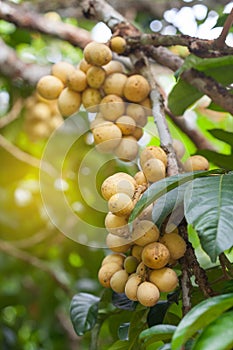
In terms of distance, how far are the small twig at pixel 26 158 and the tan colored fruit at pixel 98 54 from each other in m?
0.84

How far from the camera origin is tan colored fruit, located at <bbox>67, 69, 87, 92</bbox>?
44.0 inches

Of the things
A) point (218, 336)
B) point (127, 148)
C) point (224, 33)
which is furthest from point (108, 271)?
point (224, 33)

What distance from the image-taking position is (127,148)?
1.05 metres

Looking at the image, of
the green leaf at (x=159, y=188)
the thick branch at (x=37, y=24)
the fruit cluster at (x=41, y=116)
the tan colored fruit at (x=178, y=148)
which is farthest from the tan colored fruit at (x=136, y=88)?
the fruit cluster at (x=41, y=116)

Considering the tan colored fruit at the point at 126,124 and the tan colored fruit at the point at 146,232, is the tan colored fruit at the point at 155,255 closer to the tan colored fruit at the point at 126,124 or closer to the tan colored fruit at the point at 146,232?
the tan colored fruit at the point at 146,232

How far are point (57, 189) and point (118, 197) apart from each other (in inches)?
44.8

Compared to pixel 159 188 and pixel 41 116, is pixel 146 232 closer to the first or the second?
pixel 159 188

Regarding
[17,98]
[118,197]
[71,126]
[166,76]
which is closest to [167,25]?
[166,76]

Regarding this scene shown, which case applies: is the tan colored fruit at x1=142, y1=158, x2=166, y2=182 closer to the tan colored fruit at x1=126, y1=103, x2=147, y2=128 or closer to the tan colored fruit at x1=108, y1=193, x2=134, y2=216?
the tan colored fruit at x1=108, y1=193, x2=134, y2=216

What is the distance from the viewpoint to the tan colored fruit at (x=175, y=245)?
31.9 inches

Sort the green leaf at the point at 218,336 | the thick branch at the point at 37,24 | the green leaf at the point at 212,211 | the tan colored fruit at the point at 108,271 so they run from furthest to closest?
the thick branch at the point at 37,24 → the tan colored fruit at the point at 108,271 → the green leaf at the point at 212,211 → the green leaf at the point at 218,336

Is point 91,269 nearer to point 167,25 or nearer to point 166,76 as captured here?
point 166,76

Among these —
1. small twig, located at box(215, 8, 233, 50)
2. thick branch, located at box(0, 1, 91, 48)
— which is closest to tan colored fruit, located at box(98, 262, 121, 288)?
small twig, located at box(215, 8, 233, 50)

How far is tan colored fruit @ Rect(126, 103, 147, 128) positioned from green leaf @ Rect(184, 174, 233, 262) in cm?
35
